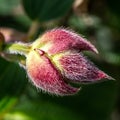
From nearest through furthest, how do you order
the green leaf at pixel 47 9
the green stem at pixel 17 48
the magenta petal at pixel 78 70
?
the magenta petal at pixel 78 70 < the green stem at pixel 17 48 < the green leaf at pixel 47 9

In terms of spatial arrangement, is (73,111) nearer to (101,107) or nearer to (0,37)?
(101,107)

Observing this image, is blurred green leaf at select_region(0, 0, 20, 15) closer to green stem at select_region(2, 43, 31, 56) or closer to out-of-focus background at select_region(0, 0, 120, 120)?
out-of-focus background at select_region(0, 0, 120, 120)

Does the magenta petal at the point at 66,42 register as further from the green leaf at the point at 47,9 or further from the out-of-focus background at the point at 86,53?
the green leaf at the point at 47,9

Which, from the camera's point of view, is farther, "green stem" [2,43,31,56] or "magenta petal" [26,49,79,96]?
"green stem" [2,43,31,56]

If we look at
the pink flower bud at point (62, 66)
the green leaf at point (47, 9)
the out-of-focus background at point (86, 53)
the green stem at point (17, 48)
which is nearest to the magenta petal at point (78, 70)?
the pink flower bud at point (62, 66)

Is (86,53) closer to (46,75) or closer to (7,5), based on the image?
(7,5)

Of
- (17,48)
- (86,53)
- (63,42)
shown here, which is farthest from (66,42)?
(86,53)

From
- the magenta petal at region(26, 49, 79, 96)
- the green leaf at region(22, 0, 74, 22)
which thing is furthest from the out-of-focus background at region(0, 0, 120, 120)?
the magenta petal at region(26, 49, 79, 96)
